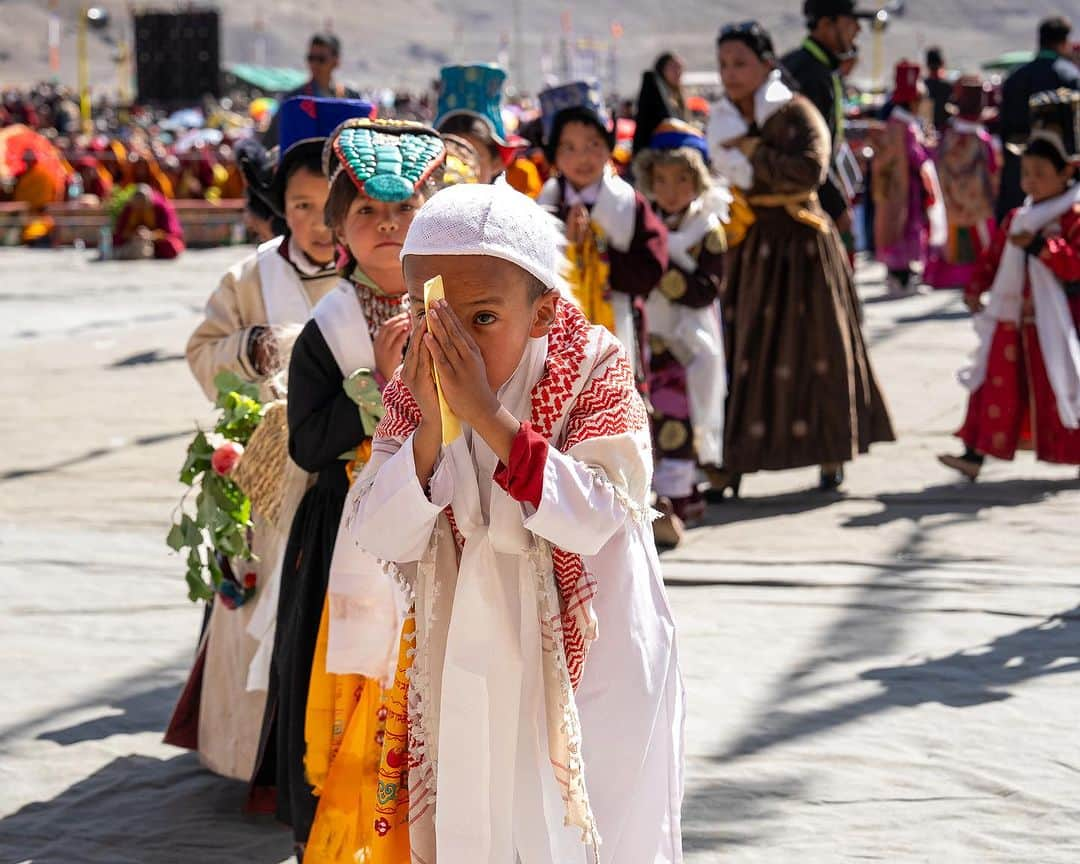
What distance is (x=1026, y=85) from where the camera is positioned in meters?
11.7

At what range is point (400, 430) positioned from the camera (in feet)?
8.56

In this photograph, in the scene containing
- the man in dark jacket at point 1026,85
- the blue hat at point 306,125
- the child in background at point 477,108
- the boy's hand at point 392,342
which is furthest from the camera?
the man in dark jacket at point 1026,85

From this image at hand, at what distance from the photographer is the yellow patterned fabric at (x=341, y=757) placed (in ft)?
10.5

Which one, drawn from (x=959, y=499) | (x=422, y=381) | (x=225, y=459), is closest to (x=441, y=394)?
(x=422, y=381)

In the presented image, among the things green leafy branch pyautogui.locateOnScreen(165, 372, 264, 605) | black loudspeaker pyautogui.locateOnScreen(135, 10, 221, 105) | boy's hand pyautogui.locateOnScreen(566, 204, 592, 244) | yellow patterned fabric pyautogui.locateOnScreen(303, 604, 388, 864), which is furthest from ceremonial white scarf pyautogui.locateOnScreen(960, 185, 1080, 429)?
black loudspeaker pyautogui.locateOnScreen(135, 10, 221, 105)

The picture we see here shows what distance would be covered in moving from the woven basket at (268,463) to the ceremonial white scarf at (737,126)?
3806 mm

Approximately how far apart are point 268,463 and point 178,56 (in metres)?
64.1

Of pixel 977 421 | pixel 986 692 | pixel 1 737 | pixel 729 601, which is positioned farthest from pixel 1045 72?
pixel 1 737

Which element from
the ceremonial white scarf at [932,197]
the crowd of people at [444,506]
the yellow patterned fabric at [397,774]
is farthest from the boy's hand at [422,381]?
the ceremonial white scarf at [932,197]

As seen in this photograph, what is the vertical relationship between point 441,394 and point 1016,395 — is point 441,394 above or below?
above

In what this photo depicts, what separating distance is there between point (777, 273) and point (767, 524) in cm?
115

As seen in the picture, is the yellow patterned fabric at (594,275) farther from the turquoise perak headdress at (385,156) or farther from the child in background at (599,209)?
the turquoise perak headdress at (385,156)

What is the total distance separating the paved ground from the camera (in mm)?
3809

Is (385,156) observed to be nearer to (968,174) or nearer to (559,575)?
(559,575)
